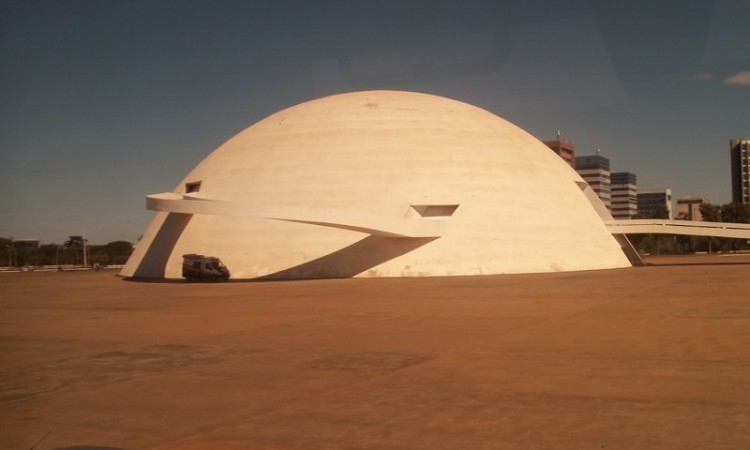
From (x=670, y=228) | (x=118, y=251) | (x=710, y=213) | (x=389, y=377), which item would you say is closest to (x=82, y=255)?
(x=118, y=251)

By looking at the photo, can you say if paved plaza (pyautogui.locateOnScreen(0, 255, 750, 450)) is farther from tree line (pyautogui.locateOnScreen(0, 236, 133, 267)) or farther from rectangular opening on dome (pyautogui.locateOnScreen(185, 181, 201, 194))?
tree line (pyautogui.locateOnScreen(0, 236, 133, 267))

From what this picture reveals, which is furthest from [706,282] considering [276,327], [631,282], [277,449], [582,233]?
[277,449]

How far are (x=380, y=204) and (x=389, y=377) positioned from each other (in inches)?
A: 1291

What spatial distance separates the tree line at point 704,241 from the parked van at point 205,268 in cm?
7184

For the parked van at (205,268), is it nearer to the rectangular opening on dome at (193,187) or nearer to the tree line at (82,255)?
the rectangular opening on dome at (193,187)

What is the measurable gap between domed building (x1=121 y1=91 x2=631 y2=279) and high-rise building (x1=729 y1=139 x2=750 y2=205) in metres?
26.8

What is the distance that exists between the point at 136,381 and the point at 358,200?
3300 cm

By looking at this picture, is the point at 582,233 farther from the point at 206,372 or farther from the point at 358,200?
the point at 206,372

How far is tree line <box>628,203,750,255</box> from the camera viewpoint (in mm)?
102200

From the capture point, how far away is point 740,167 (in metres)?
92.4

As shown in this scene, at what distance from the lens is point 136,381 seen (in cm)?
1155

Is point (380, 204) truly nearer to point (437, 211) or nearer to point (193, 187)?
point (437, 211)

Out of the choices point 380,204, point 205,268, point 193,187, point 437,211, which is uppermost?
point 193,187

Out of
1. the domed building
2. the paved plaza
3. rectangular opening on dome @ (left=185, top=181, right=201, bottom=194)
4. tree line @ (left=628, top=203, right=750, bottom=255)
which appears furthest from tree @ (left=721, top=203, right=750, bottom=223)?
the paved plaza
